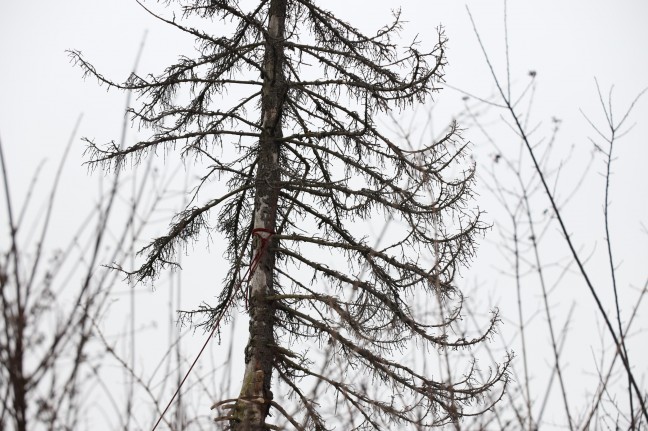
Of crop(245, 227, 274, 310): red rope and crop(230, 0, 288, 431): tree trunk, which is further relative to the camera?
crop(245, 227, 274, 310): red rope

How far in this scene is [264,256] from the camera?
7.20 m

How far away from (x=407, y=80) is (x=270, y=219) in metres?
2.14

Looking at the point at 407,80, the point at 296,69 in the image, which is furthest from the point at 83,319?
the point at 296,69

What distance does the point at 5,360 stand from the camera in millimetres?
1977

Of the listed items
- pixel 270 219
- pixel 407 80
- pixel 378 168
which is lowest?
pixel 270 219

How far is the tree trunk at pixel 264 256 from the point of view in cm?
661

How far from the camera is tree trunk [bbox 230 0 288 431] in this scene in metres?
6.61

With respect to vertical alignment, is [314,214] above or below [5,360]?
above

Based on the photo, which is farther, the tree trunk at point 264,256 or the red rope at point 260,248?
the red rope at point 260,248

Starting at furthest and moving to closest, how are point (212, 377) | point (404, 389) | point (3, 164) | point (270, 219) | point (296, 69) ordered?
1. point (296, 69)
2. point (270, 219)
3. point (404, 389)
4. point (212, 377)
5. point (3, 164)

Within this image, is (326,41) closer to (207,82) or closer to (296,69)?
(296,69)

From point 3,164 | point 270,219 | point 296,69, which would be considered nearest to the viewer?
point 3,164

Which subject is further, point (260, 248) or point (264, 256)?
point (264, 256)

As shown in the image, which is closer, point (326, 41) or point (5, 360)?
point (5, 360)
